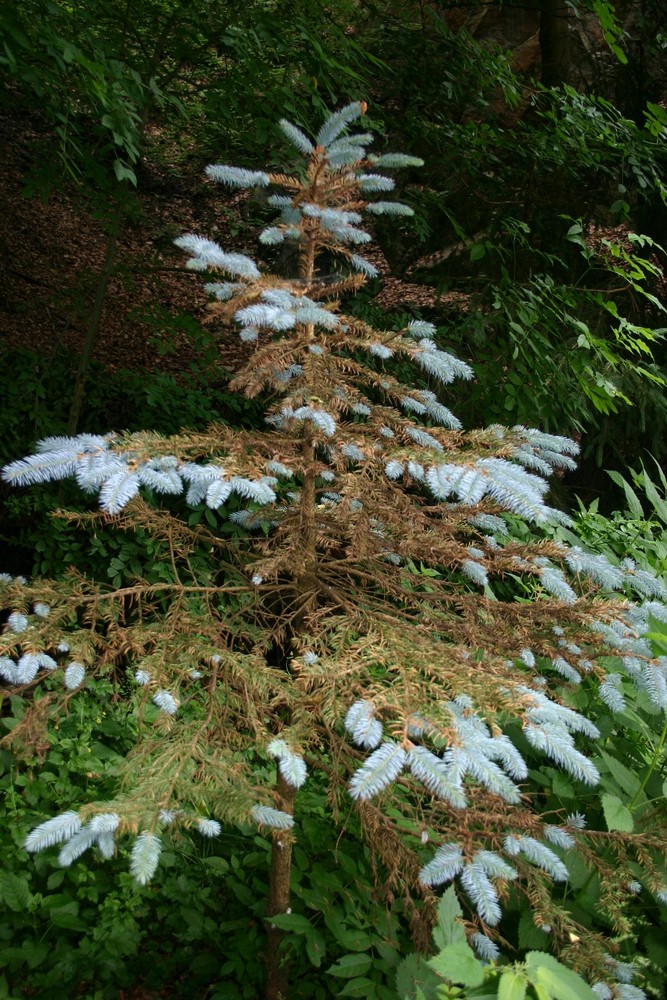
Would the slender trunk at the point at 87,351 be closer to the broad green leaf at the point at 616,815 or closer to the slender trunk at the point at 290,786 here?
A: the slender trunk at the point at 290,786

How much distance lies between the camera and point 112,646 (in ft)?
5.55

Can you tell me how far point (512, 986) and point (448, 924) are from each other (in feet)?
0.76

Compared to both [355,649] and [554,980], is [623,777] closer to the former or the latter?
[554,980]

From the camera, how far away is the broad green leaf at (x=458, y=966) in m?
1.31

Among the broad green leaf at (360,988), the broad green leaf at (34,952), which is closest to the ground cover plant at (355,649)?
the broad green leaf at (360,988)

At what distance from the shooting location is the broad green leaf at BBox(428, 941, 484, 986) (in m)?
1.31

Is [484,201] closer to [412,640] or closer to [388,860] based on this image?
[412,640]

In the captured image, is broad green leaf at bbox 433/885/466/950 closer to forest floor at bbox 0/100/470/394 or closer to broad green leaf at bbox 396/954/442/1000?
broad green leaf at bbox 396/954/442/1000

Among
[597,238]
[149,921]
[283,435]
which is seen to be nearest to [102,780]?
[149,921]

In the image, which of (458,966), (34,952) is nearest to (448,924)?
(458,966)

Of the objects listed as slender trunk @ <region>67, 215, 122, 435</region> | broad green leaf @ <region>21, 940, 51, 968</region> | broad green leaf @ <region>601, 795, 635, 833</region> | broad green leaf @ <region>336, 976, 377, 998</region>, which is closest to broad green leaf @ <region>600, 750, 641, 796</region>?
broad green leaf @ <region>601, 795, 635, 833</region>

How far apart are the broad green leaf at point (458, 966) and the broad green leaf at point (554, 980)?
0.10 metres

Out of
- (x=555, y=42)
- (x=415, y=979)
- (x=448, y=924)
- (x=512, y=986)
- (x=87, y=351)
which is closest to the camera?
(x=512, y=986)

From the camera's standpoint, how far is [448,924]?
58.2 inches
